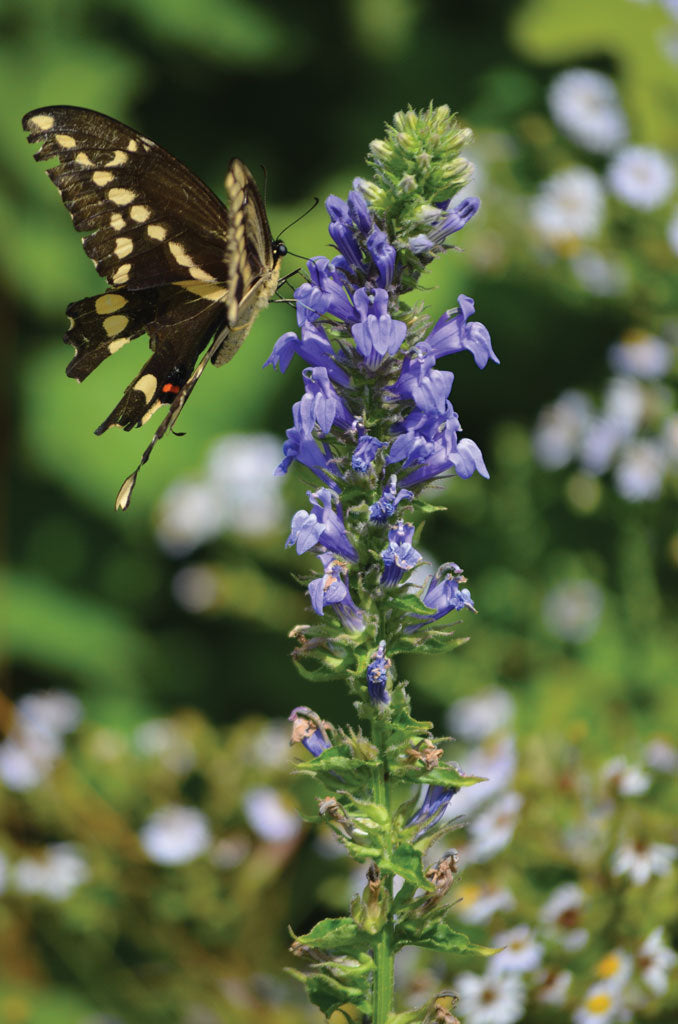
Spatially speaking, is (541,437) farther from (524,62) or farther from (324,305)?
(324,305)

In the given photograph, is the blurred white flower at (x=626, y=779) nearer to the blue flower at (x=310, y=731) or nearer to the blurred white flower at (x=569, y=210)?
the blue flower at (x=310, y=731)

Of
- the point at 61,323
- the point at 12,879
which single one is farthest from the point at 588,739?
the point at 61,323

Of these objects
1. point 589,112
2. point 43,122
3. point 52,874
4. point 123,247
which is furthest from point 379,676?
point 589,112

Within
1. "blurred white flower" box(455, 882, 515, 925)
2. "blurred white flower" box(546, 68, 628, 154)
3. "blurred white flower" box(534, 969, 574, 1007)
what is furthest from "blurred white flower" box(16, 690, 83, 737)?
"blurred white flower" box(546, 68, 628, 154)

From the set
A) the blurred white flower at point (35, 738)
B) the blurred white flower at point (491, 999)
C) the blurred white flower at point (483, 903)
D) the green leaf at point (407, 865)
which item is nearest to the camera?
the green leaf at point (407, 865)

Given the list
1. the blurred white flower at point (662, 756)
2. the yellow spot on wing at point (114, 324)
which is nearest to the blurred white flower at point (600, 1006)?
the blurred white flower at point (662, 756)

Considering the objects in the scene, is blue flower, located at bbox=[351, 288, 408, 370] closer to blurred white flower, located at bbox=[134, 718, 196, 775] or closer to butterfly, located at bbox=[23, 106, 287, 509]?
butterfly, located at bbox=[23, 106, 287, 509]
